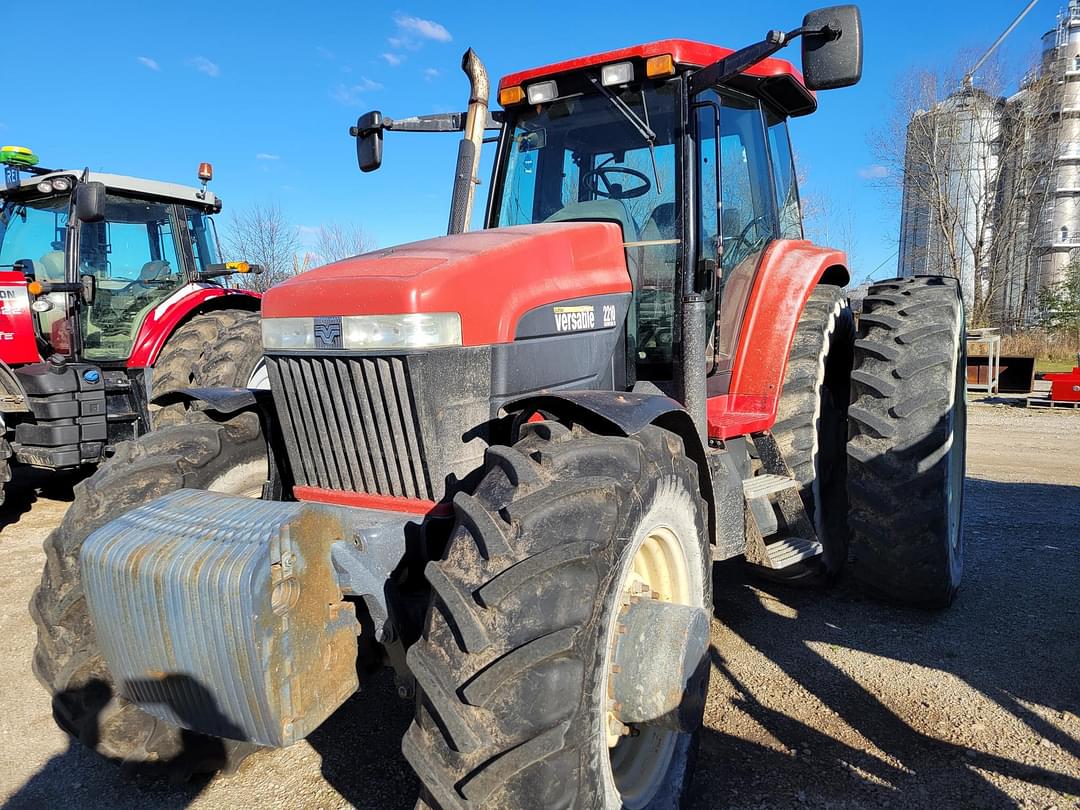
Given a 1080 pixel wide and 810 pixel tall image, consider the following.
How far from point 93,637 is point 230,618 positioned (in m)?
0.85

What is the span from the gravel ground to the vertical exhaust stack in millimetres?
2056

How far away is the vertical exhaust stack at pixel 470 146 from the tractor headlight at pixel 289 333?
1.22 m

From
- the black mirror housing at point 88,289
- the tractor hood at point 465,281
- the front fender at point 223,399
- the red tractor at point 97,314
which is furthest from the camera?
the black mirror housing at point 88,289

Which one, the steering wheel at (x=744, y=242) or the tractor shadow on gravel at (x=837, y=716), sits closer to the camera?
the tractor shadow on gravel at (x=837, y=716)

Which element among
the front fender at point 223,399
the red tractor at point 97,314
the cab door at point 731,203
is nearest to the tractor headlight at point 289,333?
the front fender at point 223,399

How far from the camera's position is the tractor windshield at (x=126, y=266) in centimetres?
675

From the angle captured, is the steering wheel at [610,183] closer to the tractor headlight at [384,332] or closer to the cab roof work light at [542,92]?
the cab roof work light at [542,92]

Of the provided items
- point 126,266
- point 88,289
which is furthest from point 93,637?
point 126,266

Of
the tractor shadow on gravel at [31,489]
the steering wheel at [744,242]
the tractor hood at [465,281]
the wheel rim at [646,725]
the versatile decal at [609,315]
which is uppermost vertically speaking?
the steering wheel at [744,242]

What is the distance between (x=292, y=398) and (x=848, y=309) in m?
2.98

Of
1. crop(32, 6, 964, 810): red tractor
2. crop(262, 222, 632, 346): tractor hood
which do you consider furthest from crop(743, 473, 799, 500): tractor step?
crop(262, 222, 632, 346): tractor hood

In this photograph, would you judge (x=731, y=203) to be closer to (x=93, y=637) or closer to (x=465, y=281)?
(x=465, y=281)

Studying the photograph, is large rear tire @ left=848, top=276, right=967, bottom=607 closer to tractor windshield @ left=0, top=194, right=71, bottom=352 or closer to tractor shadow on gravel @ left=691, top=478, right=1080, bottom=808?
→ tractor shadow on gravel @ left=691, top=478, right=1080, bottom=808

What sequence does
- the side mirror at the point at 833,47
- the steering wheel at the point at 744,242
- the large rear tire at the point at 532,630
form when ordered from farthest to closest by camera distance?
the steering wheel at the point at 744,242, the side mirror at the point at 833,47, the large rear tire at the point at 532,630
